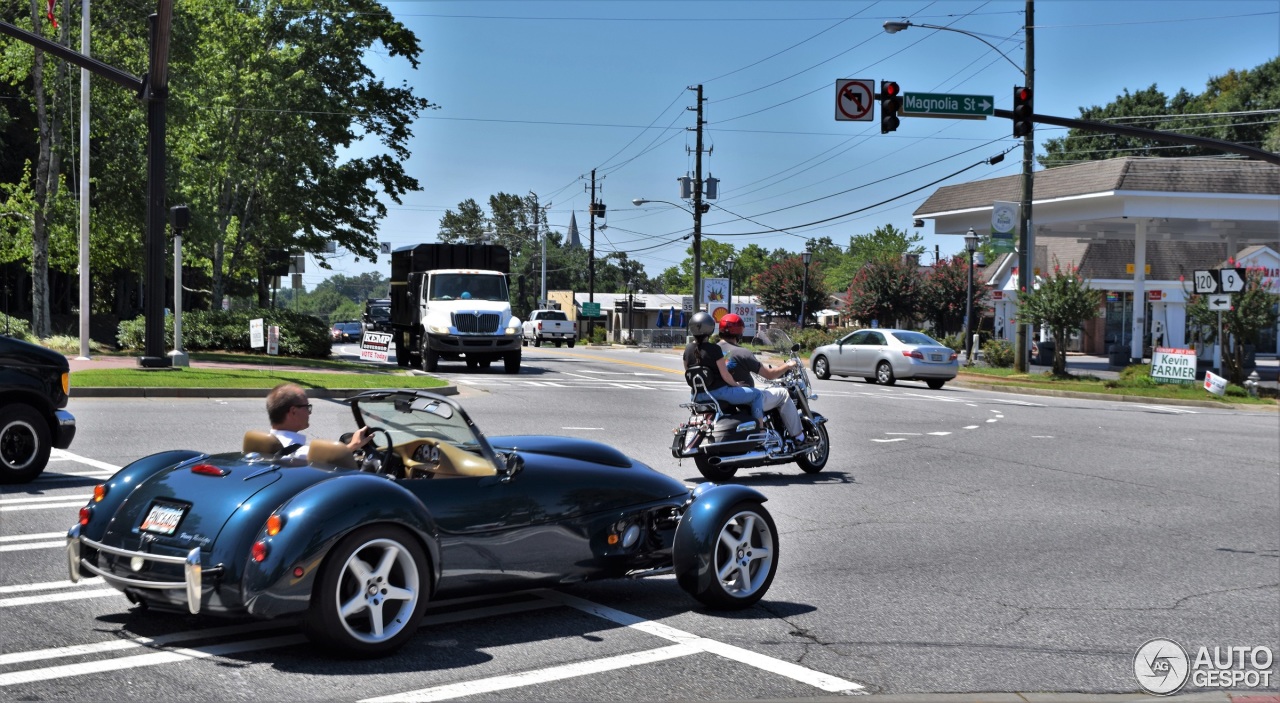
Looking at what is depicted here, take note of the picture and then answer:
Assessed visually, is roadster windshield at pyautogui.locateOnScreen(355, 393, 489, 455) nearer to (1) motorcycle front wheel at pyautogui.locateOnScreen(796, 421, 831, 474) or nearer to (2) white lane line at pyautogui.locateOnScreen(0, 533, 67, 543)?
(2) white lane line at pyautogui.locateOnScreen(0, 533, 67, 543)

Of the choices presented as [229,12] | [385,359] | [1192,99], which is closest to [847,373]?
[385,359]

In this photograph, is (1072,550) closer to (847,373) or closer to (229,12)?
(847,373)

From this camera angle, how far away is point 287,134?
4012 centimetres

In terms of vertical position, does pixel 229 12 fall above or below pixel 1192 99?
below

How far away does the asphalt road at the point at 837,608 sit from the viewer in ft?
18.3

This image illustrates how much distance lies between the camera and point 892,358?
32.3 metres

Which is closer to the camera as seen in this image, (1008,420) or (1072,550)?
(1072,550)

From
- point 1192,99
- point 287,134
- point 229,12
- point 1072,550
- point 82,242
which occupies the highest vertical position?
point 1192,99

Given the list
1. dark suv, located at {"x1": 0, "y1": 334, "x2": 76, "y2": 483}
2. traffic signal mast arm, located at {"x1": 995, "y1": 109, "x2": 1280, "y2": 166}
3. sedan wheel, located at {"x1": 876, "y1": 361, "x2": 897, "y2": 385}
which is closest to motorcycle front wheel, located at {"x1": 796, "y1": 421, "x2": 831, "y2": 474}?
dark suv, located at {"x1": 0, "y1": 334, "x2": 76, "y2": 483}

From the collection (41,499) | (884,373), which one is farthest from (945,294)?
(41,499)

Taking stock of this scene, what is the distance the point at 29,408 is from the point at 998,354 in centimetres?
3519

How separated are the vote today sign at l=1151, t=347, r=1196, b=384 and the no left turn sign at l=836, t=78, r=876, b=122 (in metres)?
13.9

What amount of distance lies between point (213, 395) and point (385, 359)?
14.8ft

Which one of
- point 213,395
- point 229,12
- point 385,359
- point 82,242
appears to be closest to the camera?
point 213,395
